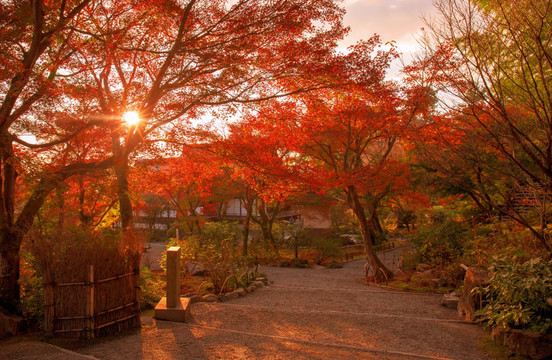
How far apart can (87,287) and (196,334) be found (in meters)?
1.71

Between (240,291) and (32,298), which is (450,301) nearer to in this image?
(240,291)

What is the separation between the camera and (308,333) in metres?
6.06

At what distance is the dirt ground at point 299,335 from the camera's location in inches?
196

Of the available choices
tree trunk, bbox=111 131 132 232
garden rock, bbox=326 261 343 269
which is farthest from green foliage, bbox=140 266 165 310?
garden rock, bbox=326 261 343 269

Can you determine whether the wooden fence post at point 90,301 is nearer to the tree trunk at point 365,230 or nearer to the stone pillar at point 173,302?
the stone pillar at point 173,302

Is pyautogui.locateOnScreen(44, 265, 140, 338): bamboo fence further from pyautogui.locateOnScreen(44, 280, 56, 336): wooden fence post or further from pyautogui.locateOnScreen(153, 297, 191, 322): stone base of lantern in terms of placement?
pyautogui.locateOnScreen(153, 297, 191, 322): stone base of lantern

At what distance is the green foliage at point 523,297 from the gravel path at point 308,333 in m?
0.59

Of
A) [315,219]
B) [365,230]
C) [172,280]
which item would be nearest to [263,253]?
[365,230]

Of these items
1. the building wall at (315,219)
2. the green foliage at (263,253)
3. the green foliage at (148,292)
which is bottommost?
the green foliage at (263,253)

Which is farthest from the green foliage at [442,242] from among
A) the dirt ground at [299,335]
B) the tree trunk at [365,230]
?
the dirt ground at [299,335]

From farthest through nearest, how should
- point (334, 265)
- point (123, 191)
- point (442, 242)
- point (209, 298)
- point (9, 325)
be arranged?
point (334, 265) < point (442, 242) < point (123, 191) < point (209, 298) < point (9, 325)

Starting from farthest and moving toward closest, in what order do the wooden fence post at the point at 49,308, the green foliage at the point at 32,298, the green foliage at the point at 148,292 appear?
1. the green foliage at the point at 148,292
2. the green foliage at the point at 32,298
3. the wooden fence post at the point at 49,308

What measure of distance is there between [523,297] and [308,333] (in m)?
3.06

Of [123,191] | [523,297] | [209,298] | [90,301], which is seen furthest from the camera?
[123,191]
